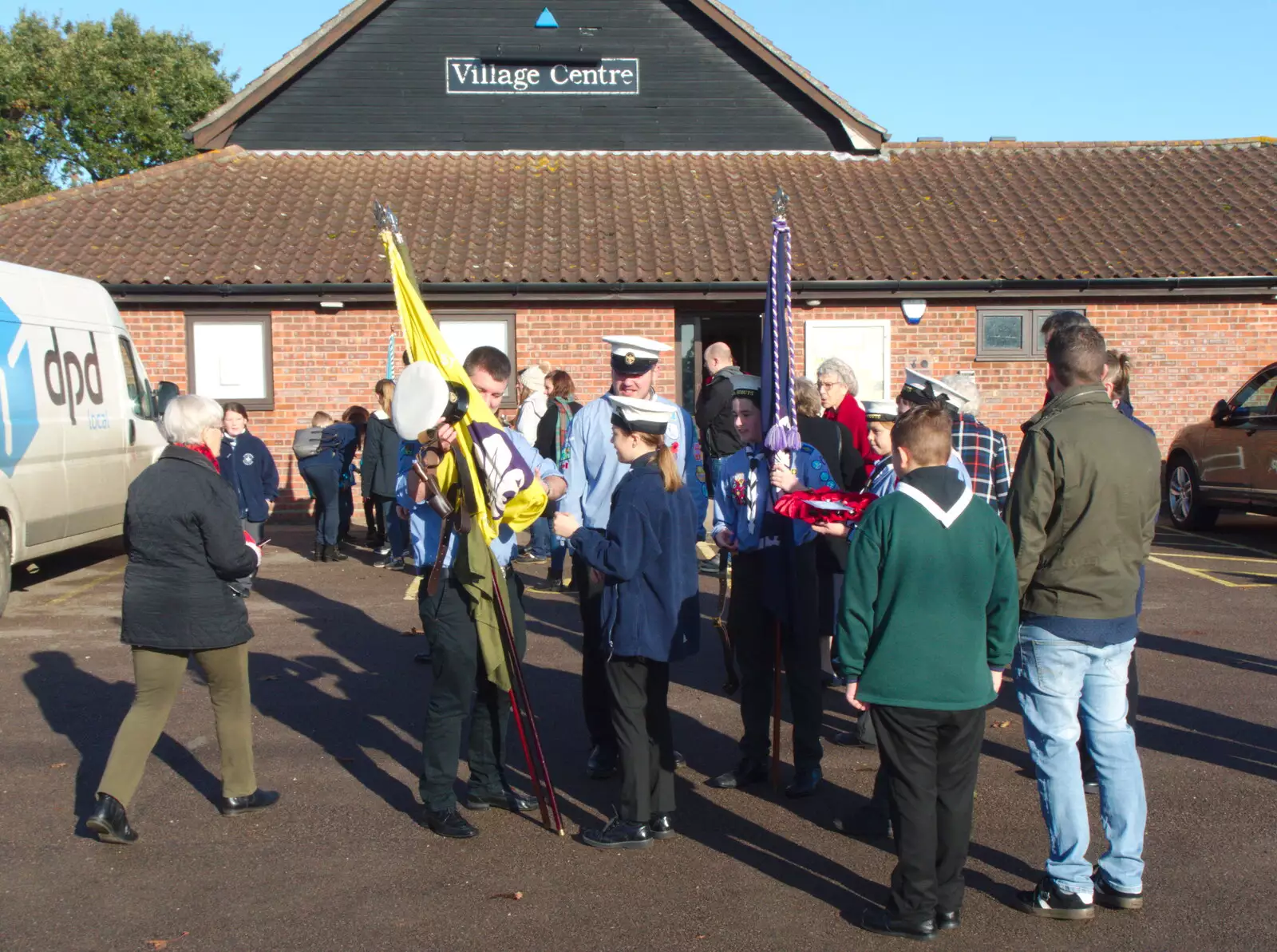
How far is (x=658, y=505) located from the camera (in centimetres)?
468

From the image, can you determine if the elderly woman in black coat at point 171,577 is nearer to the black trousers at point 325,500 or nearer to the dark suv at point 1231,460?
the black trousers at point 325,500

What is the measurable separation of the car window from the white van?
11.2 meters

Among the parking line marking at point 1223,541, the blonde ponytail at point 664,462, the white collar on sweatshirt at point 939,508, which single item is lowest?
the parking line marking at point 1223,541

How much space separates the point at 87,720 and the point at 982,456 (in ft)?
16.3

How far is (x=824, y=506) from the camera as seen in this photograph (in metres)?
4.90

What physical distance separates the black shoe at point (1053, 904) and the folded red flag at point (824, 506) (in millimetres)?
1515

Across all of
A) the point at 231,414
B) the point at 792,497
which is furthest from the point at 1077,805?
the point at 231,414

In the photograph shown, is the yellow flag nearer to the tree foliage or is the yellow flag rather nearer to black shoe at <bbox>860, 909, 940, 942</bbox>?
black shoe at <bbox>860, 909, 940, 942</bbox>

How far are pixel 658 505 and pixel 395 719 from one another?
8.93 ft

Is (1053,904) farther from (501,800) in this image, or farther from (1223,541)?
(1223,541)

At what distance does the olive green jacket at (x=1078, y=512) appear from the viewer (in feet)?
13.5

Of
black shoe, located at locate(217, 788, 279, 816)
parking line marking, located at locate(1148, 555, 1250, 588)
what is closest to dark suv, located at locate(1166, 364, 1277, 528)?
parking line marking, located at locate(1148, 555, 1250, 588)

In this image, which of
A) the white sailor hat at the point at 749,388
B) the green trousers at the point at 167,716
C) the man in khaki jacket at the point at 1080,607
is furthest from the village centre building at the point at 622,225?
the man in khaki jacket at the point at 1080,607

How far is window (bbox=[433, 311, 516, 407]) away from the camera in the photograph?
1577 cm
